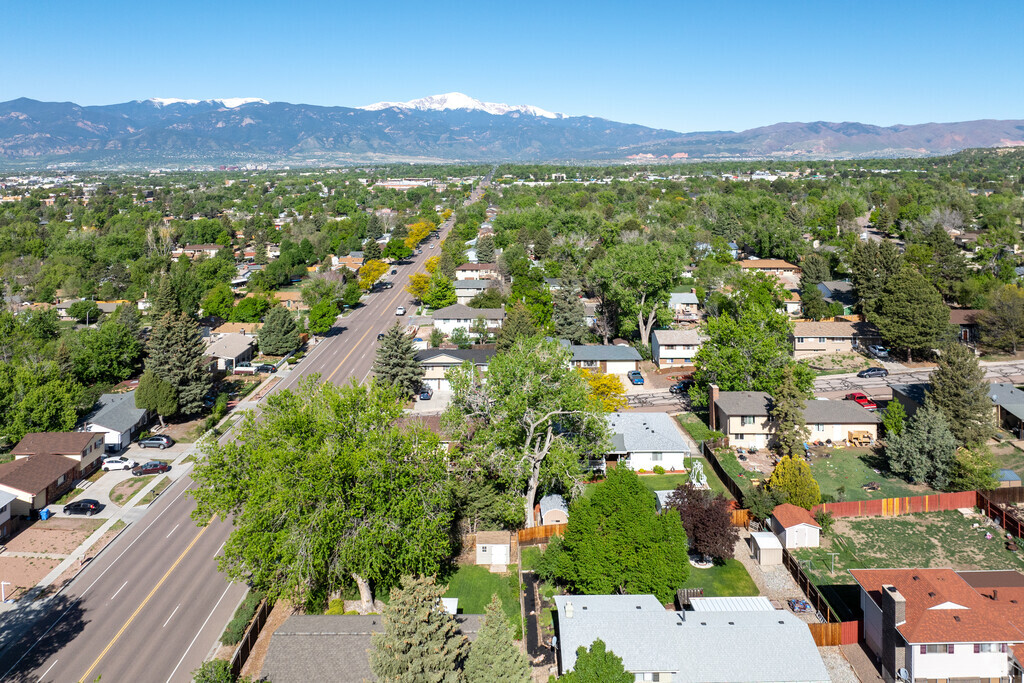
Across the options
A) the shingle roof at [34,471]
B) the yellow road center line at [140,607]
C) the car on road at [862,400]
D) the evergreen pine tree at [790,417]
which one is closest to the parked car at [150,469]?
the shingle roof at [34,471]

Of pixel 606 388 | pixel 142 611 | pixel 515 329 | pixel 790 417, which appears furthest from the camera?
pixel 515 329

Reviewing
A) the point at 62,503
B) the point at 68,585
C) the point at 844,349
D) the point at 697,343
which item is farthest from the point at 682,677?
the point at 844,349

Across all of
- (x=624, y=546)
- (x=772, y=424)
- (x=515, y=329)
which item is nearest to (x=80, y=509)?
(x=624, y=546)

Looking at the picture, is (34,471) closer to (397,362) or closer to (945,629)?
(397,362)

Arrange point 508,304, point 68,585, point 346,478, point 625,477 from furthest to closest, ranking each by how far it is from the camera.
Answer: point 508,304, point 68,585, point 625,477, point 346,478

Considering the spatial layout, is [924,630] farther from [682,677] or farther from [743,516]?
[743,516]

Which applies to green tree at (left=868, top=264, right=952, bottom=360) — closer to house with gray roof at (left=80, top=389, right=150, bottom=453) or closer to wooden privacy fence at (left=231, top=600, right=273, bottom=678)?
wooden privacy fence at (left=231, top=600, right=273, bottom=678)
